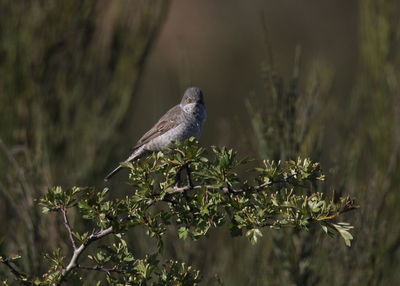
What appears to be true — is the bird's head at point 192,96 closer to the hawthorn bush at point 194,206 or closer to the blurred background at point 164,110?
the blurred background at point 164,110

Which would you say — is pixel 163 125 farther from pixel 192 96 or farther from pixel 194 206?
pixel 194 206

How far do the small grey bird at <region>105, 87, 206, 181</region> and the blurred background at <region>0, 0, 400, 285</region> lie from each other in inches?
3.8

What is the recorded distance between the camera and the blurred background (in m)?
3.54

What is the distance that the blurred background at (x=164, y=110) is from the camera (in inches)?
139

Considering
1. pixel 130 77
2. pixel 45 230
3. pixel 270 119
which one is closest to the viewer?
pixel 270 119

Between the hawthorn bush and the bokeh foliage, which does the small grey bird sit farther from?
the hawthorn bush

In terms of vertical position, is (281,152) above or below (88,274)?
above

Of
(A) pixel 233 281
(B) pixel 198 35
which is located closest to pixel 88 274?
(A) pixel 233 281

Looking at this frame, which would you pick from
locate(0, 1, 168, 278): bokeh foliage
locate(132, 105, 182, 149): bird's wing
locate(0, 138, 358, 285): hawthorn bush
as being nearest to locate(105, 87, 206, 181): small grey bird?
locate(132, 105, 182, 149): bird's wing

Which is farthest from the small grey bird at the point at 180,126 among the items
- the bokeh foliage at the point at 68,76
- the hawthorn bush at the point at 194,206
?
the hawthorn bush at the point at 194,206

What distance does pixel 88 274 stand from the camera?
3.58 m

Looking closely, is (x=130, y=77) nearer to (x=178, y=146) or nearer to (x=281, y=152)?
(x=281, y=152)

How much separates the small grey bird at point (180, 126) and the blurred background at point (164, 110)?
10 centimetres

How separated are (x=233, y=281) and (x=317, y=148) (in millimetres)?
996
